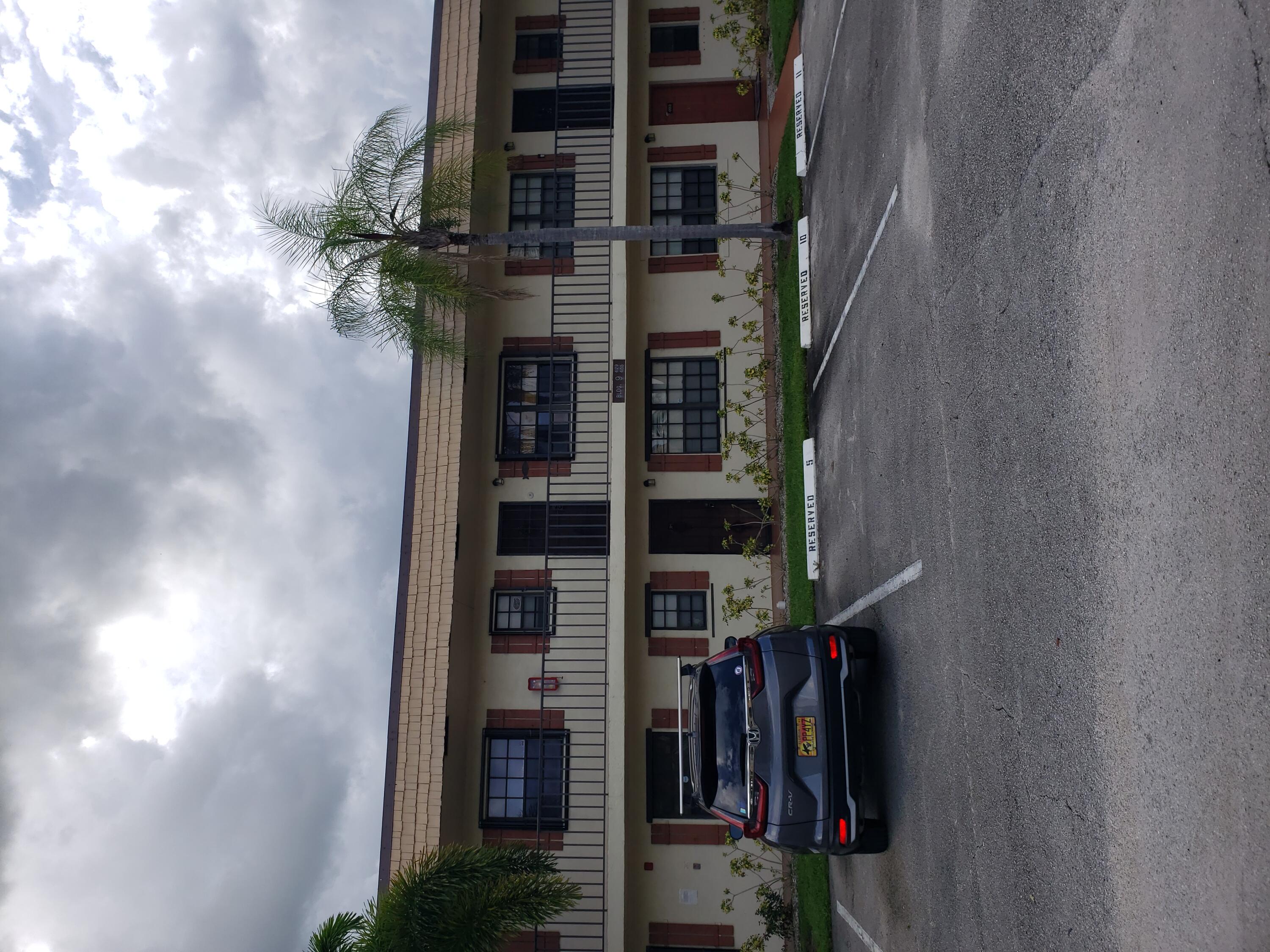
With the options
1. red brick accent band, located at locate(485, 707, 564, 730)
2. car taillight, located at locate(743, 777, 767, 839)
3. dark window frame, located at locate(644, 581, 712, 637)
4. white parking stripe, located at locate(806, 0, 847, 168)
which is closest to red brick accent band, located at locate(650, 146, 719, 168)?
white parking stripe, located at locate(806, 0, 847, 168)

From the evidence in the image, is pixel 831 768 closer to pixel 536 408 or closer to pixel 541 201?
pixel 536 408

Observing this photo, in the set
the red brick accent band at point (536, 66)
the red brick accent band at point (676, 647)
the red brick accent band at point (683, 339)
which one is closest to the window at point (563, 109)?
the red brick accent band at point (536, 66)

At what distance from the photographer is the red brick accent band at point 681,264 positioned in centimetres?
1652

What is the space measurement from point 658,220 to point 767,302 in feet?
10.8

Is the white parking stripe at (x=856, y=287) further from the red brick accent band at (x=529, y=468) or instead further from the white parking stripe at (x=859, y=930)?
the white parking stripe at (x=859, y=930)

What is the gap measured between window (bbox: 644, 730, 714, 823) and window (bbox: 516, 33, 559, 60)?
14991mm

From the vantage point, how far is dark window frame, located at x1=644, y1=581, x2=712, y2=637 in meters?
15.3

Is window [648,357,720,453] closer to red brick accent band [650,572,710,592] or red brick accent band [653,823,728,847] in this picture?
red brick accent band [650,572,710,592]

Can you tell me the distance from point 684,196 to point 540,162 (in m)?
3.33

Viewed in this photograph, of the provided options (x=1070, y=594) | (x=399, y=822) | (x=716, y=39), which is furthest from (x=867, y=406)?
(x=716, y=39)

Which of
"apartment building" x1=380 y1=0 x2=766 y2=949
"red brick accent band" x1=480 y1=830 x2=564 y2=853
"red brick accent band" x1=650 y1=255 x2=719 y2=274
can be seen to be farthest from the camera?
"red brick accent band" x1=650 y1=255 x2=719 y2=274

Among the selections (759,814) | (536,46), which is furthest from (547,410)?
(759,814)

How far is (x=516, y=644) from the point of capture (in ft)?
49.9

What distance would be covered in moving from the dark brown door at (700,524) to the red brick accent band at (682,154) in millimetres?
7723
